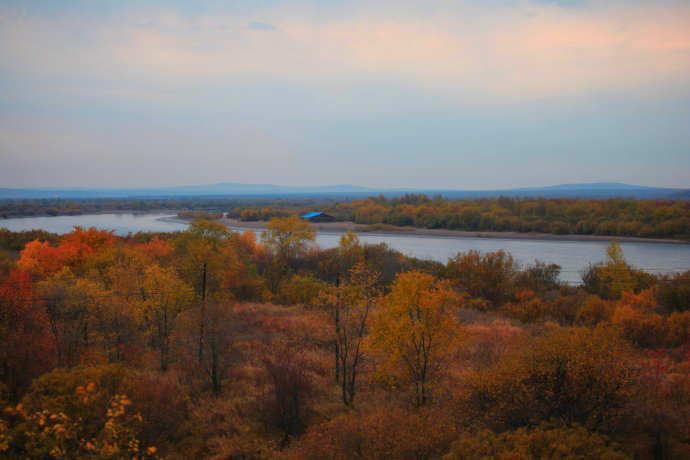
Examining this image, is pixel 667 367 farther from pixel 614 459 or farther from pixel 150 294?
pixel 150 294

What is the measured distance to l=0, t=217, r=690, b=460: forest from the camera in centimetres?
667

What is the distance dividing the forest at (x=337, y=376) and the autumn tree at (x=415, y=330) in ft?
0.14

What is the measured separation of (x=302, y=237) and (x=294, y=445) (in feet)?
88.1

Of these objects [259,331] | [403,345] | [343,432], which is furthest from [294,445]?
[259,331]

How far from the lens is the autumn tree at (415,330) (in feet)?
32.3

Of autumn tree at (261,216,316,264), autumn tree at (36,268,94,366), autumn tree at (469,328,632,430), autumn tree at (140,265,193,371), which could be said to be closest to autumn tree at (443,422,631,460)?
autumn tree at (469,328,632,430)

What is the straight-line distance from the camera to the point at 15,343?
27.1ft

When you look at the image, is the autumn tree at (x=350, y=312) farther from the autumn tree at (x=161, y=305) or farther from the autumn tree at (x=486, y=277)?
the autumn tree at (x=486, y=277)

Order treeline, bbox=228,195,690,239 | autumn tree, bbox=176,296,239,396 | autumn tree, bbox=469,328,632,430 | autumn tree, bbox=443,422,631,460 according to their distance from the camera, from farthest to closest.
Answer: treeline, bbox=228,195,690,239 → autumn tree, bbox=176,296,239,396 → autumn tree, bbox=469,328,632,430 → autumn tree, bbox=443,422,631,460

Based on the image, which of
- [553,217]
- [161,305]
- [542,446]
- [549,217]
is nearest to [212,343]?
[161,305]

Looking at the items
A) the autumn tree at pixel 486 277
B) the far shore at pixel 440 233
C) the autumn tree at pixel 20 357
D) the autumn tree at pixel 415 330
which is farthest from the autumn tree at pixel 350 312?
the far shore at pixel 440 233

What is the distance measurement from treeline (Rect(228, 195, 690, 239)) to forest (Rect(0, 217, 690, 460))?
36.5 m

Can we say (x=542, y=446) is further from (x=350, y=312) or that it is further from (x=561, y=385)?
(x=350, y=312)

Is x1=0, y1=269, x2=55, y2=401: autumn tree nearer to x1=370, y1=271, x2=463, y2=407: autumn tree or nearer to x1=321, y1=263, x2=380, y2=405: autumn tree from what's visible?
x1=321, y1=263, x2=380, y2=405: autumn tree
